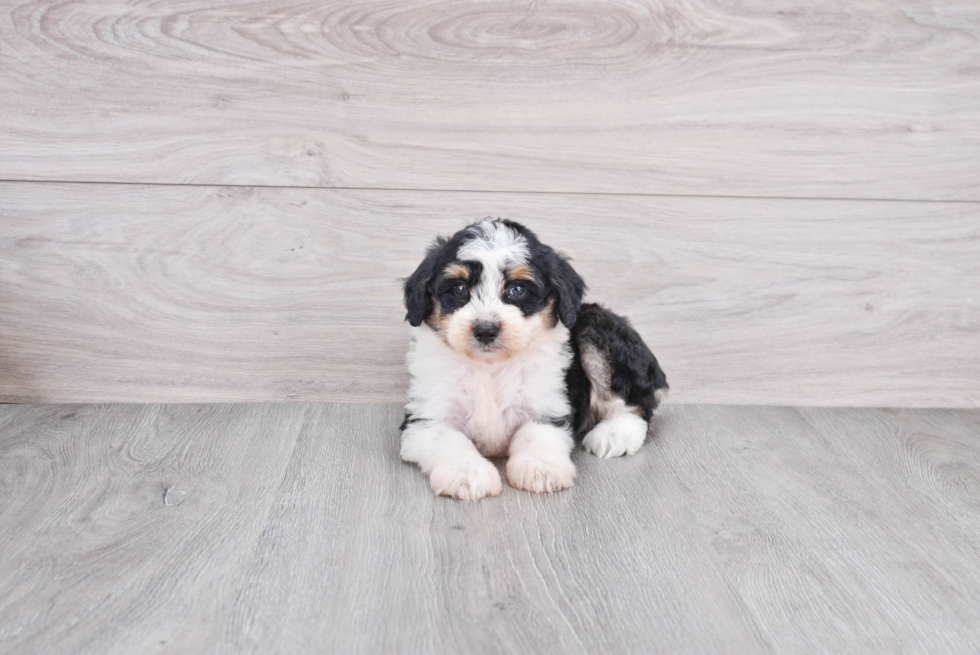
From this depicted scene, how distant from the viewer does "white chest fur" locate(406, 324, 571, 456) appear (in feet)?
7.08

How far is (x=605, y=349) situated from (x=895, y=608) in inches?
39.9

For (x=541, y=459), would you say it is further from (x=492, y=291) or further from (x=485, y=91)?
(x=485, y=91)

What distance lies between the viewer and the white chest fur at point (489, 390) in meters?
2.16

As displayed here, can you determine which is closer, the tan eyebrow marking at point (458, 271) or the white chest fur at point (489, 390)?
the tan eyebrow marking at point (458, 271)

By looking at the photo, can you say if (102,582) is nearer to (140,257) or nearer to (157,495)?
(157,495)

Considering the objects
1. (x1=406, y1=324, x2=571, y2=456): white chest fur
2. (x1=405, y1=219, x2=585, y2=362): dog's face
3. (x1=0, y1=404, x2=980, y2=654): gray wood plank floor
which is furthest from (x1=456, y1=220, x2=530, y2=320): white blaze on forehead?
(x1=0, y1=404, x2=980, y2=654): gray wood plank floor

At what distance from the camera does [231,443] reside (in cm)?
228

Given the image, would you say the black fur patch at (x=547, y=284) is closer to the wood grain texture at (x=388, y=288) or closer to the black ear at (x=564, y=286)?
the black ear at (x=564, y=286)

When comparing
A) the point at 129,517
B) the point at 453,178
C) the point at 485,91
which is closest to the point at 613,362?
the point at 453,178

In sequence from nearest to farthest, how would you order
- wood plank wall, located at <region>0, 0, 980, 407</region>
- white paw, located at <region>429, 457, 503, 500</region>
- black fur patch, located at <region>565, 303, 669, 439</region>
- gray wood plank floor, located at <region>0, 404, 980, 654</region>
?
gray wood plank floor, located at <region>0, 404, 980, 654</region>
white paw, located at <region>429, 457, 503, 500</region>
black fur patch, located at <region>565, 303, 669, 439</region>
wood plank wall, located at <region>0, 0, 980, 407</region>

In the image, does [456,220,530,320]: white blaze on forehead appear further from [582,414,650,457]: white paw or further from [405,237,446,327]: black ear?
[582,414,650,457]: white paw

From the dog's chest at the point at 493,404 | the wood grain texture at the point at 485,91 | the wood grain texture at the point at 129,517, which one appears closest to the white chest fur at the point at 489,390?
the dog's chest at the point at 493,404

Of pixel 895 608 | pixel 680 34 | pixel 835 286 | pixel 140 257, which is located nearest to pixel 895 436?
pixel 835 286

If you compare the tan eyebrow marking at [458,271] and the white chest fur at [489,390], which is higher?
the tan eyebrow marking at [458,271]
